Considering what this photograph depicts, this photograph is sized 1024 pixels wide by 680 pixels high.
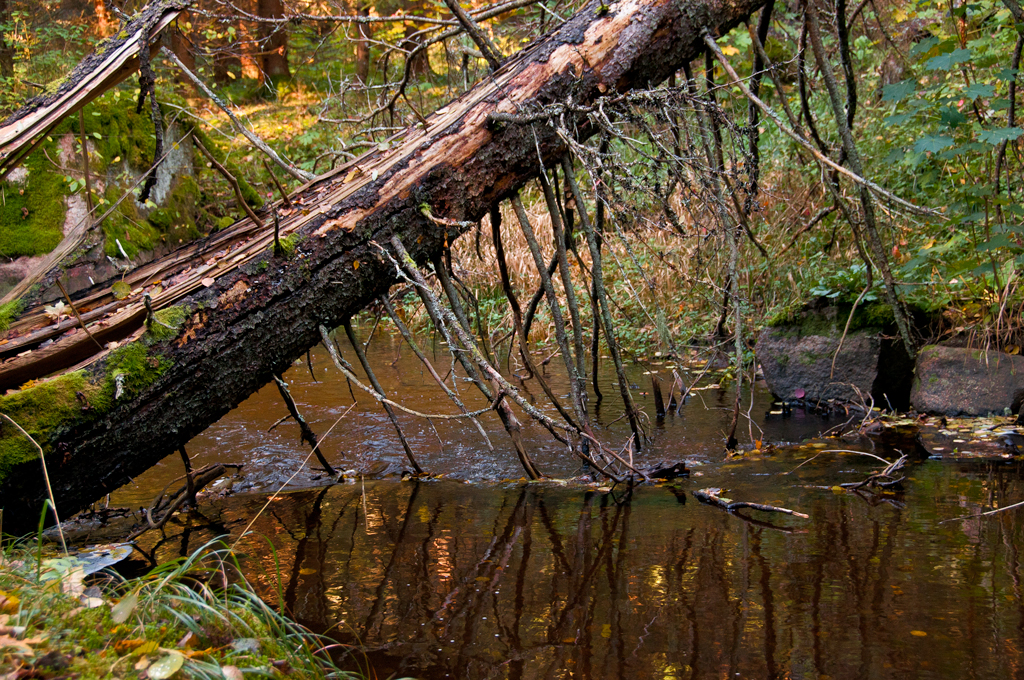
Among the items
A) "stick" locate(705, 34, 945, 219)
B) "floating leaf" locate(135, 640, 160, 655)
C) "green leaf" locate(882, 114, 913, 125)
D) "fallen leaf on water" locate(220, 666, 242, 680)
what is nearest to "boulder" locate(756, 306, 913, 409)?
"green leaf" locate(882, 114, 913, 125)

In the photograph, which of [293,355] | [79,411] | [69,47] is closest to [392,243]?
[293,355]

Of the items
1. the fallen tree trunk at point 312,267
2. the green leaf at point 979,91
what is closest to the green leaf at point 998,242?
the green leaf at point 979,91

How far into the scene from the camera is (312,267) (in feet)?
10.0

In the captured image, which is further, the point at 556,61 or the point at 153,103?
the point at 556,61

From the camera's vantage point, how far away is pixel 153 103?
9.64ft

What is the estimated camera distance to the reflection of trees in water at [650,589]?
2312 millimetres

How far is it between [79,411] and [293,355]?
81cm

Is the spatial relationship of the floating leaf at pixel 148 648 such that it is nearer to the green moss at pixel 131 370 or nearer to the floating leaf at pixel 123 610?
the floating leaf at pixel 123 610

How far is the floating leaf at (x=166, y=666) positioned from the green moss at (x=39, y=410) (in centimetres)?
133

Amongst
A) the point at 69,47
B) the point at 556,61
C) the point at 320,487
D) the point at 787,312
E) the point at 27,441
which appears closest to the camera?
the point at 27,441

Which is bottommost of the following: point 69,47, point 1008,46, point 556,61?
point 1008,46

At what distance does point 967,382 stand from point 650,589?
10.7 ft

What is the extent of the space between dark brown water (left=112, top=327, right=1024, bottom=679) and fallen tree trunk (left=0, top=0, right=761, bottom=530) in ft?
2.45

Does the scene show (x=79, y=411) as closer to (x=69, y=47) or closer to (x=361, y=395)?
(x=361, y=395)
